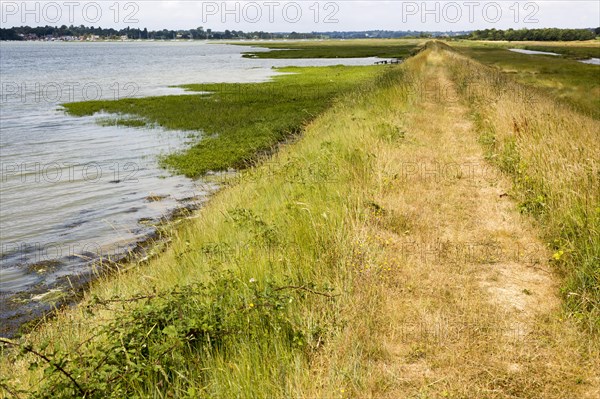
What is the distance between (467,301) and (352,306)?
135cm

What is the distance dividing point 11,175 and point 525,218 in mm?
17117

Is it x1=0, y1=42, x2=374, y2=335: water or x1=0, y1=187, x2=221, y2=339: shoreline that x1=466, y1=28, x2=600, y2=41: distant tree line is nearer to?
x1=0, y1=42, x2=374, y2=335: water

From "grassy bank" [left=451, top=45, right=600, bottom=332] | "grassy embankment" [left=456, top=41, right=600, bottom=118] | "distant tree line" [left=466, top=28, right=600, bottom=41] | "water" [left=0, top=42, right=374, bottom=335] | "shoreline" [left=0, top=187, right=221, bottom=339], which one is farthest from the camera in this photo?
"distant tree line" [left=466, top=28, right=600, bottom=41]

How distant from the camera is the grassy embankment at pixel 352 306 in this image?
158 inches

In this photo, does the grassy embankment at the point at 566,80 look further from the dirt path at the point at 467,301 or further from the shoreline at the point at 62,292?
the shoreline at the point at 62,292

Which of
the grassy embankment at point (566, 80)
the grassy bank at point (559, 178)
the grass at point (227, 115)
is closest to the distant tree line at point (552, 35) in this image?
the grassy embankment at point (566, 80)

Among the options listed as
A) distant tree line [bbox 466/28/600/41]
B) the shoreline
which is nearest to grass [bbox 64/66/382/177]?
the shoreline

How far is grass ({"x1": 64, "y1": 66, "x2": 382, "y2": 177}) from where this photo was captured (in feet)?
64.6

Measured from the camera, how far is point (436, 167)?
10953 mm

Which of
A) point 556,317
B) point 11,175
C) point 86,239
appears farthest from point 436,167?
point 11,175

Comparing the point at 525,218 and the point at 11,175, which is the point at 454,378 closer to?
the point at 525,218

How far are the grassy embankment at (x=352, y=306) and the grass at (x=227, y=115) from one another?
936 cm

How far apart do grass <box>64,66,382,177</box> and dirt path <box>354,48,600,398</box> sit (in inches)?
362

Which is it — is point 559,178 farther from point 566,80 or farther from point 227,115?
point 566,80
